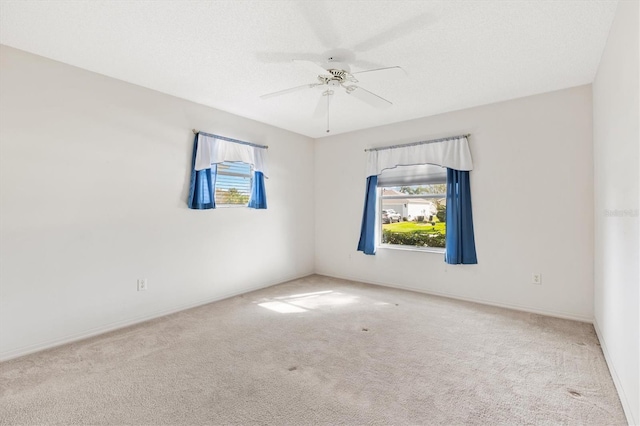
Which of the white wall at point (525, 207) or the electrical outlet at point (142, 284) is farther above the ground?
the white wall at point (525, 207)

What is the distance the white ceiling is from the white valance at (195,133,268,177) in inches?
24.9

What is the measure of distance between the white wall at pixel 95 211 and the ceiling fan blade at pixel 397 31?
2327 millimetres

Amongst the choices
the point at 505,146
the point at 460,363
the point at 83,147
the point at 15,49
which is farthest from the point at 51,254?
the point at 505,146

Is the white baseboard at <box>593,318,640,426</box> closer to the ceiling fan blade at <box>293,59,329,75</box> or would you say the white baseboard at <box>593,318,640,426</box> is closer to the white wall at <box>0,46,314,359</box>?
the ceiling fan blade at <box>293,59,329,75</box>

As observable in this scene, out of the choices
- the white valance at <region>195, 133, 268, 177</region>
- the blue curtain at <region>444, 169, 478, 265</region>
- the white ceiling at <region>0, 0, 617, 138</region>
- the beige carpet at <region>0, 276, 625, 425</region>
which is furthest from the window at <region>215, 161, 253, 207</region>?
the blue curtain at <region>444, 169, 478, 265</region>

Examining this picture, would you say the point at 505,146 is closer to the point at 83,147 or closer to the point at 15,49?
the point at 83,147

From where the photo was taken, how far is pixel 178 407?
1852 millimetres

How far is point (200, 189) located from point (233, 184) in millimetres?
637

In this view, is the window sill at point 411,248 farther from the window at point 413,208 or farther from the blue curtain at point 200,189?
the blue curtain at point 200,189

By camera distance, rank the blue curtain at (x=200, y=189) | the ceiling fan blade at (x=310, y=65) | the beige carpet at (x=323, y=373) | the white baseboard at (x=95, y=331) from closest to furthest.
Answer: the beige carpet at (x=323, y=373), the white baseboard at (x=95, y=331), the ceiling fan blade at (x=310, y=65), the blue curtain at (x=200, y=189)

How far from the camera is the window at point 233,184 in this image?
4086 millimetres

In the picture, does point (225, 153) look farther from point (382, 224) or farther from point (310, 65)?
point (382, 224)

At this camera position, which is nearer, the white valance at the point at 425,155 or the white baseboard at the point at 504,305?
the white baseboard at the point at 504,305

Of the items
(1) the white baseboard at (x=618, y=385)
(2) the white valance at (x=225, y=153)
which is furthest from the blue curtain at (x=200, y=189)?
(1) the white baseboard at (x=618, y=385)
